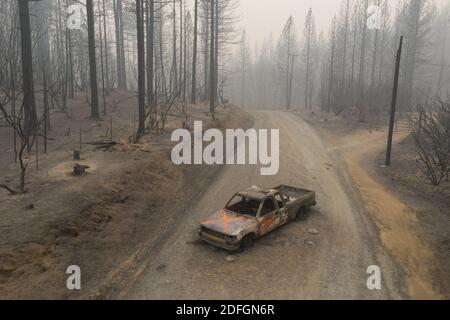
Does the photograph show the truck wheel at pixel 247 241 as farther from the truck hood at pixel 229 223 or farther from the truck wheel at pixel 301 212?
the truck wheel at pixel 301 212

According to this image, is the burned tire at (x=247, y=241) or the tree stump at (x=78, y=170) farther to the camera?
the tree stump at (x=78, y=170)

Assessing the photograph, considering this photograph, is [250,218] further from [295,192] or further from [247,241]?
[295,192]

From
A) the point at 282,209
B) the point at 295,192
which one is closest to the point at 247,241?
the point at 282,209

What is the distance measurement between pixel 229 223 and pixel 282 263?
1.77 metres

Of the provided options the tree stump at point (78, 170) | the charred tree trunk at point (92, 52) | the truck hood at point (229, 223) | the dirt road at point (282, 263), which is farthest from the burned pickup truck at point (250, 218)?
the charred tree trunk at point (92, 52)

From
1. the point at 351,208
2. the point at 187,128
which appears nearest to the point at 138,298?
the point at 351,208

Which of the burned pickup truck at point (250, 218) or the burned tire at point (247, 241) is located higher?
the burned pickup truck at point (250, 218)

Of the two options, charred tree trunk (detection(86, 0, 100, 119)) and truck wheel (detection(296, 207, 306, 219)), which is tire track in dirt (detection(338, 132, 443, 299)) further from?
charred tree trunk (detection(86, 0, 100, 119))

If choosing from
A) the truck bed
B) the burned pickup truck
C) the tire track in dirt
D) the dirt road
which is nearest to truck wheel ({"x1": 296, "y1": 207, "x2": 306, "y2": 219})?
the burned pickup truck

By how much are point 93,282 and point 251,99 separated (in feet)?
320

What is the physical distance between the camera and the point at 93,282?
848cm

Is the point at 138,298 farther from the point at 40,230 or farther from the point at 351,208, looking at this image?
the point at 351,208

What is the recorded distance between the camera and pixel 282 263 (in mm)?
9398

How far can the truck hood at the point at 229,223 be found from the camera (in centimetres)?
981
